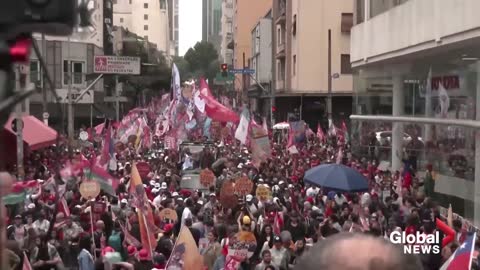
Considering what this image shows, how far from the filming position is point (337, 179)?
53.4 ft

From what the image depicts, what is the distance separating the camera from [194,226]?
43.3 ft

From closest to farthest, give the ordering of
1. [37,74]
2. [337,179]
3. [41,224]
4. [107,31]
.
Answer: [37,74]
[41,224]
[337,179]
[107,31]

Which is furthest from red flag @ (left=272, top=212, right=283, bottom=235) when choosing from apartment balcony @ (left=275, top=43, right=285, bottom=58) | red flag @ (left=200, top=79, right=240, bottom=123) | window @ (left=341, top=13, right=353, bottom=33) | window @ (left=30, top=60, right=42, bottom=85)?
apartment balcony @ (left=275, top=43, right=285, bottom=58)

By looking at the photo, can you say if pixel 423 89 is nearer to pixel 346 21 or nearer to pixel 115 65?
pixel 115 65

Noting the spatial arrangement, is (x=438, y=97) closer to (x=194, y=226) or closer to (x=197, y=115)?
(x=194, y=226)

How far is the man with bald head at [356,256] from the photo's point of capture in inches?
77.9

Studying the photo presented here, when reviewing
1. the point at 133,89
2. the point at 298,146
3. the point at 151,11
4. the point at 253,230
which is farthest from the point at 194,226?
the point at 151,11

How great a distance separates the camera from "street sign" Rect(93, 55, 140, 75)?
41.4m

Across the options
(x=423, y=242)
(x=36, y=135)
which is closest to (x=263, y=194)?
(x=423, y=242)

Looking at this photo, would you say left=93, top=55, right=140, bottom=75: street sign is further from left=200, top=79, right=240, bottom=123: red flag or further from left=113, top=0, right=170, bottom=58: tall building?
left=113, top=0, right=170, bottom=58: tall building

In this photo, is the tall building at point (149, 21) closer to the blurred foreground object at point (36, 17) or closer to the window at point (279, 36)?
the window at point (279, 36)

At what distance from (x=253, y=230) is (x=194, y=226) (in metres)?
0.85

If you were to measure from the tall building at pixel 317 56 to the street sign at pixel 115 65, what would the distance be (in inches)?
414

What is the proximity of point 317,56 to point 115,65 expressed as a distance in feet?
41.0
